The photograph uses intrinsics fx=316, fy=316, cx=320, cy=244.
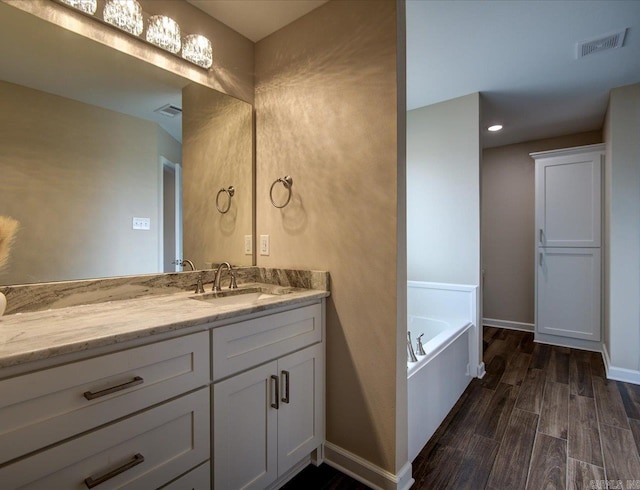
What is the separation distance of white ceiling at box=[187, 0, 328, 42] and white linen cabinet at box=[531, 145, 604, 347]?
319 cm

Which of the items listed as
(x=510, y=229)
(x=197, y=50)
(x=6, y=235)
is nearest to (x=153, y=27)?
(x=197, y=50)

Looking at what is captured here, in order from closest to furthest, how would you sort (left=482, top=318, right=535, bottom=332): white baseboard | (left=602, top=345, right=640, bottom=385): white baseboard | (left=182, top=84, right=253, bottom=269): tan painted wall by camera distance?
(left=182, top=84, right=253, bottom=269): tan painted wall → (left=602, top=345, right=640, bottom=385): white baseboard → (left=482, top=318, right=535, bottom=332): white baseboard

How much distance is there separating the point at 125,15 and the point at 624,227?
3.75 meters

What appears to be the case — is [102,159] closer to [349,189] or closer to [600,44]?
[349,189]

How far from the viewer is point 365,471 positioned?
151cm

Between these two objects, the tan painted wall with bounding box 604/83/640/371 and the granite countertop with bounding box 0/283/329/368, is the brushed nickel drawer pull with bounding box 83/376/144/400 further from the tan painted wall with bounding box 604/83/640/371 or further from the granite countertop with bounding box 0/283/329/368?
the tan painted wall with bounding box 604/83/640/371

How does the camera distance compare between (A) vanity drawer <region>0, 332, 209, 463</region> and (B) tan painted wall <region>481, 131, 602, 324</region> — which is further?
(B) tan painted wall <region>481, 131, 602, 324</region>

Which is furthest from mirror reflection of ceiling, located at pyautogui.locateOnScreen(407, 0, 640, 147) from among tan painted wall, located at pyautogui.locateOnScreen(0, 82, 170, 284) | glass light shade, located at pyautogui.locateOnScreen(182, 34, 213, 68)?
tan painted wall, located at pyautogui.locateOnScreen(0, 82, 170, 284)

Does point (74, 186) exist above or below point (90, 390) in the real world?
above

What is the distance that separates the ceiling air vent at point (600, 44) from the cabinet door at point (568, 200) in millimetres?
1495

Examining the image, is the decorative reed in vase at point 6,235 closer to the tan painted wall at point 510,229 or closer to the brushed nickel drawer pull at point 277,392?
the brushed nickel drawer pull at point 277,392

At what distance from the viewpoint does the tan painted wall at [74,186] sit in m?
1.18

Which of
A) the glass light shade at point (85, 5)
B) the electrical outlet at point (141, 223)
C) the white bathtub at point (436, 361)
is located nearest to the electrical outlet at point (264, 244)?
the electrical outlet at point (141, 223)

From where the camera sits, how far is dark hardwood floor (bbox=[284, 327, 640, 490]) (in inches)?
60.3
